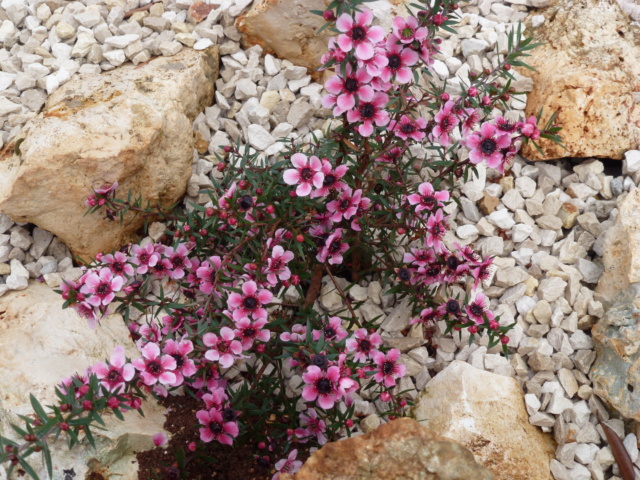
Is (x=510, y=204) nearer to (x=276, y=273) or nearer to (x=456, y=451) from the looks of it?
(x=276, y=273)

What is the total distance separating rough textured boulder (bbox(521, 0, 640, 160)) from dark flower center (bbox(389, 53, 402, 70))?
50.6 inches

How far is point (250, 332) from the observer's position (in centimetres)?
259

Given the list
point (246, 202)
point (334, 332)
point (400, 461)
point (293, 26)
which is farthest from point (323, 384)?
point (293, 26)

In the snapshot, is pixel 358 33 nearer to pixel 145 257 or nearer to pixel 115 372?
pixel 145 257

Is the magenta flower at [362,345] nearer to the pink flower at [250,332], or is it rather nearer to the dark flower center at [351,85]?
the pink flower at [250,332]

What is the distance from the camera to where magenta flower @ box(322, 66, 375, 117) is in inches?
98.3

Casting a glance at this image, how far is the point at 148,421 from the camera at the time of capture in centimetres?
279

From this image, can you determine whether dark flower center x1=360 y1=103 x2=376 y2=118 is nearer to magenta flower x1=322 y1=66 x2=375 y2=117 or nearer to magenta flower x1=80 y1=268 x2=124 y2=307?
magenta flower x1=322 y1=66 x2=375 y2=117

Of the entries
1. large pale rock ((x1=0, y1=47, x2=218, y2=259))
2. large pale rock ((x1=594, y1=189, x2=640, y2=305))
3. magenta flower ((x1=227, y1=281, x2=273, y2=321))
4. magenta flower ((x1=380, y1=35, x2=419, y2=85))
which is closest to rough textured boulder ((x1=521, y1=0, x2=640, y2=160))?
large pale rock ((x1=594, y1=189, x2=640, y2=305))

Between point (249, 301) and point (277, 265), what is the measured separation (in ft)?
0.62

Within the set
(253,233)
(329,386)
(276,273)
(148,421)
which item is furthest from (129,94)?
(329,386)

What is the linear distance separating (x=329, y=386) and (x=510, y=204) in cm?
160

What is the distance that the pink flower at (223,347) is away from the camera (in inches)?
97.4

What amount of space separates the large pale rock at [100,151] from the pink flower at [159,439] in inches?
43.0
